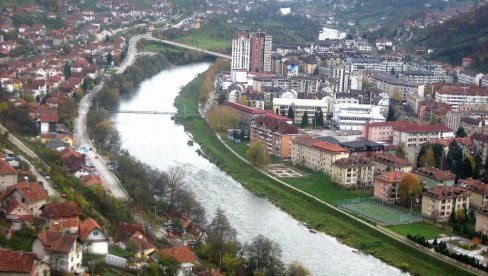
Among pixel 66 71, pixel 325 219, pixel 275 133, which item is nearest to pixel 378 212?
pixel 325 219

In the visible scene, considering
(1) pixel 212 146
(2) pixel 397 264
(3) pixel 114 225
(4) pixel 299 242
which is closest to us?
(3) pixel 114 225

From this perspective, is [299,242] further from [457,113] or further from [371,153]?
[457,113]

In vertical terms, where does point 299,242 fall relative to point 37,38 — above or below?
below

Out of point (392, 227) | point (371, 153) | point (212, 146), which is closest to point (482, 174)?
point (371, 153)

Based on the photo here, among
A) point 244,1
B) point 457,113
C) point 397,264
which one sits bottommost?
point 397,264

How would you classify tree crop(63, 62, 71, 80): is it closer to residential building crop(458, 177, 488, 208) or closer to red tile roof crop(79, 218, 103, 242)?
residential building crop(458, 177, 488, 208)

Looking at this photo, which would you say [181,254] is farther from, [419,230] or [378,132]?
[378,132]
